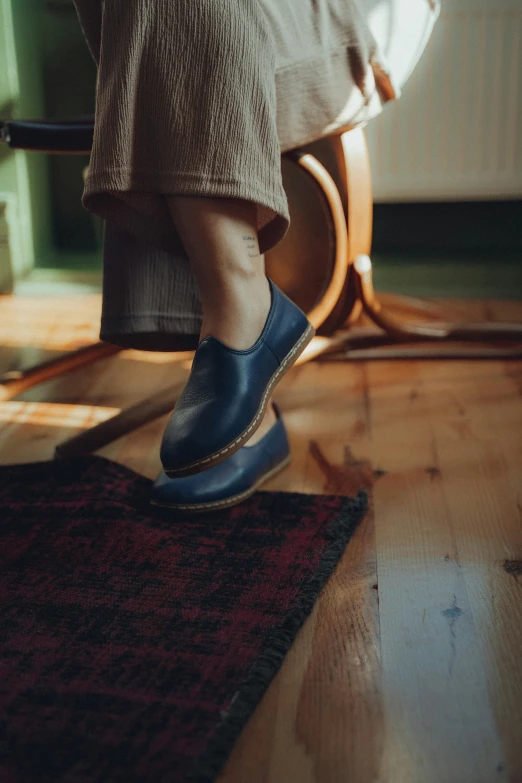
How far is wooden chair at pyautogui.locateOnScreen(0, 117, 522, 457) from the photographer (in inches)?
38.4

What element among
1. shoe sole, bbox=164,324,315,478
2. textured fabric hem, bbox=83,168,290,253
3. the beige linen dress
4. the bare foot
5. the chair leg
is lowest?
the chair leg

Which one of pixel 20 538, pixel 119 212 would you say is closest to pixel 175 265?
pixel 119 212

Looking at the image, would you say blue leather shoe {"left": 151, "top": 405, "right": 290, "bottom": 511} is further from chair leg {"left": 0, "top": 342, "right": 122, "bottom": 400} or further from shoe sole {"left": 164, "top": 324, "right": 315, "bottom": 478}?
chair leg {"left": 0, "top": 342, "right": 122, "bottom": 400}

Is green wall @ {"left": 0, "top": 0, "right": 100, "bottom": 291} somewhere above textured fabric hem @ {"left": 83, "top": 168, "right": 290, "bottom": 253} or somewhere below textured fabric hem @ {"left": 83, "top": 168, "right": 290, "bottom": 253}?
below

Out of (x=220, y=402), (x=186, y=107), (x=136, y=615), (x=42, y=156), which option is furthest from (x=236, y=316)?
(x=42, y=156)

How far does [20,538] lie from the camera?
2.45 ft

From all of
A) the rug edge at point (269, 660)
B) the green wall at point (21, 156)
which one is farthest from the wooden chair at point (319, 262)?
the green wall at point (21, 156)

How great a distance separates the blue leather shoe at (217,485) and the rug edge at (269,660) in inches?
4.2

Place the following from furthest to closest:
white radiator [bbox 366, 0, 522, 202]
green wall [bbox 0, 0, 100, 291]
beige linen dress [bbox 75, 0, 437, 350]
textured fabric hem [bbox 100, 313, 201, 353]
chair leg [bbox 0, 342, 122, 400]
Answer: green wall [bbox 0, 0, 100, 291] < white radiator [bbox 366, 0, 522, 202] < chair leg [bbox 0, 342, 122, 400] < textured fabric hem [bbox 100, 313, 201, 353] < beige linen dress [bbox 75, 0, 437, 350]

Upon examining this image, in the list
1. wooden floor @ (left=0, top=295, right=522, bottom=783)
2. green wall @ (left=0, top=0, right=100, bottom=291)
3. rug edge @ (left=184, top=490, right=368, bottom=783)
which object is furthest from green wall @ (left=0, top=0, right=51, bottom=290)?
rug edge @ (left=184, top=490, right=368, bottom=783)

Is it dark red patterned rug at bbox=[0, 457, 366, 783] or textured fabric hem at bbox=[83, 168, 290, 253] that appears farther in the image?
textured fabric hem at bbox=[83, 168, 290, 253]

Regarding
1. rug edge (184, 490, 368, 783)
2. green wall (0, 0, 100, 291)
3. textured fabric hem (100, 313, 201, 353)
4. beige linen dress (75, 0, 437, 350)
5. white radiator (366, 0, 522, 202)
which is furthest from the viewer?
green wall (0, 0, 100, 291)

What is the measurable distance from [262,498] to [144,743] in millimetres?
382

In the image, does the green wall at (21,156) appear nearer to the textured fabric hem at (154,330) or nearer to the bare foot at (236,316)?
the textured fabric hem at (154,330)
